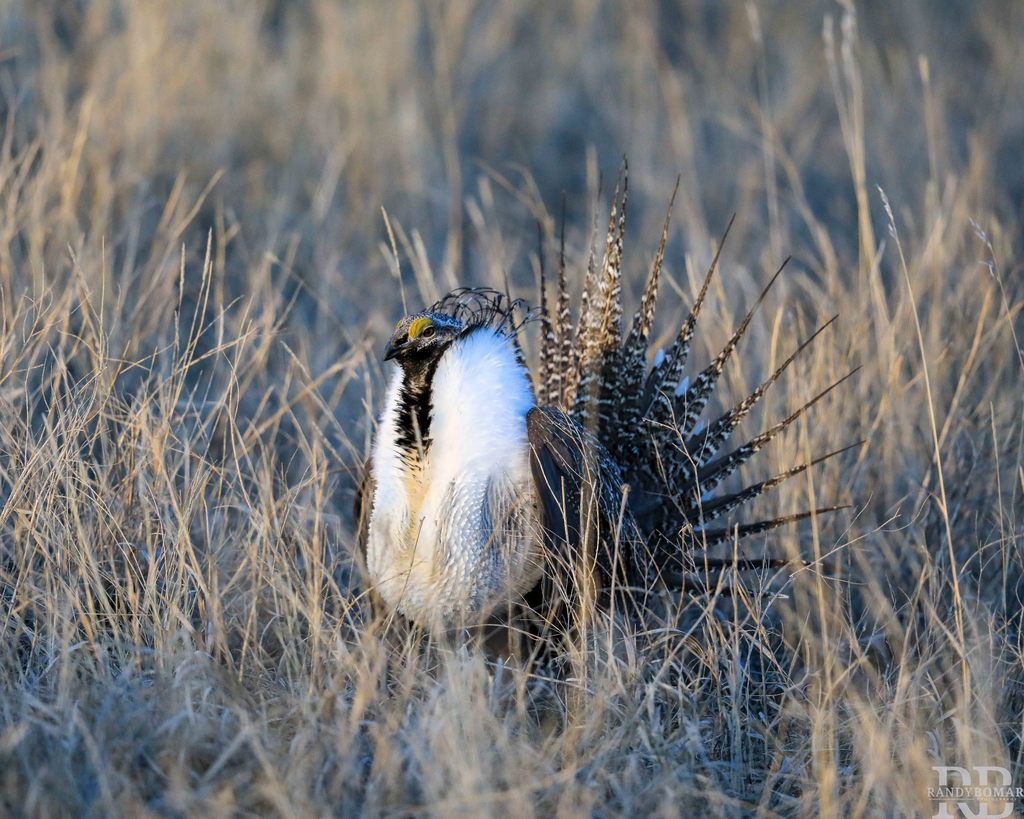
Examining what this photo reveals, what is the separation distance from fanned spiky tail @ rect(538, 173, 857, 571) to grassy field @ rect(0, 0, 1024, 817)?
20 centimetres

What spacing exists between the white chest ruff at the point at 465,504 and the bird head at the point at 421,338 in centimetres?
2

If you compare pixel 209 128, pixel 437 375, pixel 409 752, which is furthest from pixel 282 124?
pixel 409 752

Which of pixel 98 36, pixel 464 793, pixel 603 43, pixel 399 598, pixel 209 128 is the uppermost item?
pixel 603 43

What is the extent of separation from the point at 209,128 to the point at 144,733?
275 centimetres

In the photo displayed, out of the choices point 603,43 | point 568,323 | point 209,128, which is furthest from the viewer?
point 603,43

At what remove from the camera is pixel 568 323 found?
251 cm

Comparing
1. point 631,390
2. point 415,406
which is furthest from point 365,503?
point 631,390

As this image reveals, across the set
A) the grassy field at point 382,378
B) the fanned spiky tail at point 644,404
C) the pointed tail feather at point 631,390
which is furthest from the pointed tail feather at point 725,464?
the grassy field at point 382,378

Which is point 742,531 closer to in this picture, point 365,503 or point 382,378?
point 365,503

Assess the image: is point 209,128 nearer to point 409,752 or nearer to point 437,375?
point 437,375

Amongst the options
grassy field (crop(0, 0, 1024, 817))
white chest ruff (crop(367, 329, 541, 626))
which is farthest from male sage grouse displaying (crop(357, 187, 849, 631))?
grassy field (crop(0, 0, 1024, 817))

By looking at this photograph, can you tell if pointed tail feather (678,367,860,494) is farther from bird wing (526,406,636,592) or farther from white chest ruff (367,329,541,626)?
white chest ruff (367,329,541,626)

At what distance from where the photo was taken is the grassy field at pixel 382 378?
5.85ft

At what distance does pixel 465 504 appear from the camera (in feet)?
6.95
